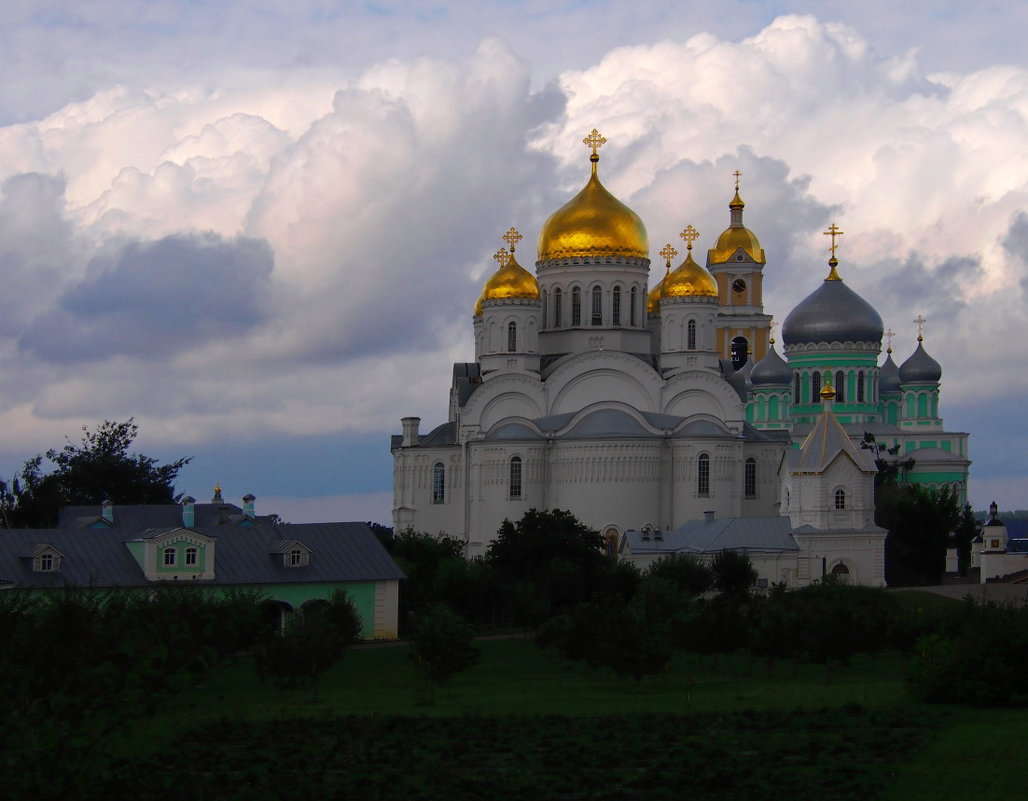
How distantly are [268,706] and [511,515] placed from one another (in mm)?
27380

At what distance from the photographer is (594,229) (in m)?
61.8

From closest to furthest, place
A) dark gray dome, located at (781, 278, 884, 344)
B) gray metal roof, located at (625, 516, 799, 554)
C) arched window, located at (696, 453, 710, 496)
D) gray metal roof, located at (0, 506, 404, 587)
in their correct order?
gray metal roof, located at (0, 506, 404, 587)
gray metal roof, located at (625, 516, 799, 554)
arched window, located at (696, 453, 710, 496)
dark gray dome, located at (781, 278, 884, 344)

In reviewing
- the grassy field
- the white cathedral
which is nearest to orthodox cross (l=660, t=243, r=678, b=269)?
the white cathedral

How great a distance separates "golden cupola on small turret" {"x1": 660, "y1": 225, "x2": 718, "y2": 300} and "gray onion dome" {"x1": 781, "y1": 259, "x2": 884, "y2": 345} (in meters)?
12.6

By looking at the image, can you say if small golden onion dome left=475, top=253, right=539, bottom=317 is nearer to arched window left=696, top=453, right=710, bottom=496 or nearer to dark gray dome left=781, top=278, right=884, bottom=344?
arched window left=696, top=453, right=710, bottom=496

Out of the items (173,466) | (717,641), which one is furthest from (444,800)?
(173,466)

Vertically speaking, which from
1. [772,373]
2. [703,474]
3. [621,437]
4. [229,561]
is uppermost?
[772,373]

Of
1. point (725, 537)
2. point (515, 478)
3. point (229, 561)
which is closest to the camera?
point (229, 561)

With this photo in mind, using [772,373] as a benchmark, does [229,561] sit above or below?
below

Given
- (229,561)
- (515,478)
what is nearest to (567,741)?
(229,561)

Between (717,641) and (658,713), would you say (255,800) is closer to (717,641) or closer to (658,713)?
(658,713)

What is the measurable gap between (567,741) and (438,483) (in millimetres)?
35587

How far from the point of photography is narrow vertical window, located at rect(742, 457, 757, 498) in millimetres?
59719

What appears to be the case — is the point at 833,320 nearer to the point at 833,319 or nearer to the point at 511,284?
the point at 833,319
